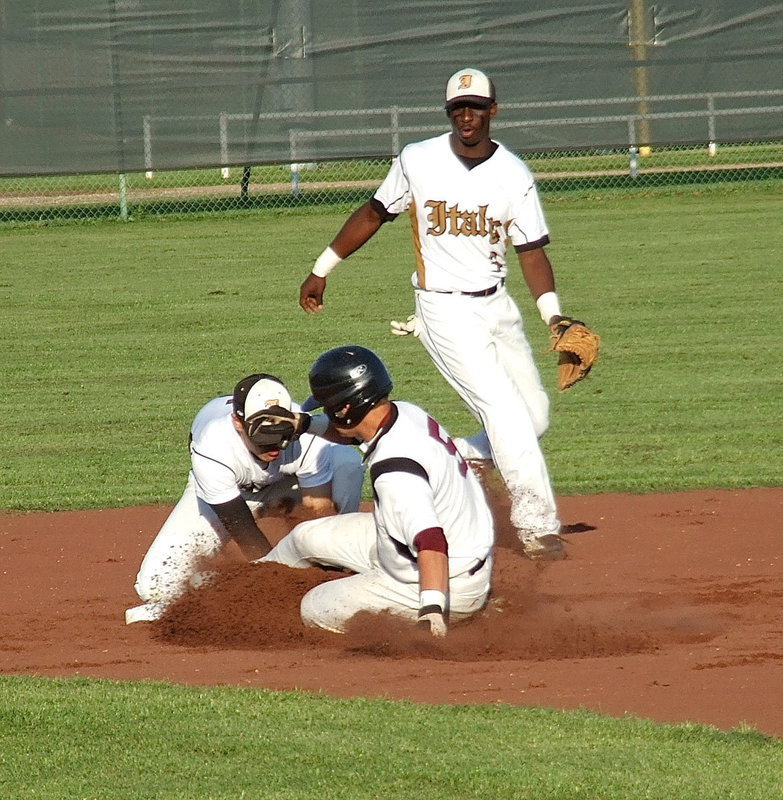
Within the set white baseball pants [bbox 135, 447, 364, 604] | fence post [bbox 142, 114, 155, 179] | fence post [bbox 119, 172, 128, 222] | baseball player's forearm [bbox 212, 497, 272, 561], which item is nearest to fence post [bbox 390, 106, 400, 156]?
fence post [bbox 142, 114, 155, 179]

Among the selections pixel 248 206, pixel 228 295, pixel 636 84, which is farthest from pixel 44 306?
pixel 636 84

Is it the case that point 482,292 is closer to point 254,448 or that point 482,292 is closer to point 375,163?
point 254,448

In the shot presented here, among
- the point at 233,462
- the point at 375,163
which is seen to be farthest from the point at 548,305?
the point at 375,163

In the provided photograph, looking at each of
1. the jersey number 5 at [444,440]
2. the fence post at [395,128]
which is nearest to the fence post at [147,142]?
the fence post at [395,128]

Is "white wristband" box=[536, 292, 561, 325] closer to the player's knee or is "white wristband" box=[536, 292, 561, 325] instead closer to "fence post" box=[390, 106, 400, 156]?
the player's knee

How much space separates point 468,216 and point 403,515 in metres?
2.28

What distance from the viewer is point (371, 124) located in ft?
74.1

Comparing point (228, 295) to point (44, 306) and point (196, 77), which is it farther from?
point (196, 77)

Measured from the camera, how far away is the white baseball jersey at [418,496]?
583 cm

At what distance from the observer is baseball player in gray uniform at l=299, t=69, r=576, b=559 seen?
7594mm

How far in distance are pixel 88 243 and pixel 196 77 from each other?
2.91m

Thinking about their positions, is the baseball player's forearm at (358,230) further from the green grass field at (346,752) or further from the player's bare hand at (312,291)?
the green grass field at (346,752)

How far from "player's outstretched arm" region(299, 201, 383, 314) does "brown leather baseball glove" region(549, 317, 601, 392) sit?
3.81ft

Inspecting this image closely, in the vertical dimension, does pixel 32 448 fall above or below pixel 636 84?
below
